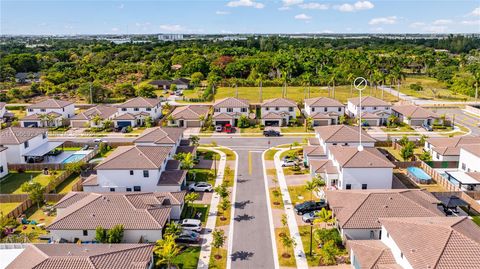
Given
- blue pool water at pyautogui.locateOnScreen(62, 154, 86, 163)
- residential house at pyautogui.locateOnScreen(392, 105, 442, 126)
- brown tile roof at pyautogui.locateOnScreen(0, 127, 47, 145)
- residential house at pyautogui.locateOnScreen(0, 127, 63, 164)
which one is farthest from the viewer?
residential house at pyautogui.locateOnScreen(392, 105, 442, 126)

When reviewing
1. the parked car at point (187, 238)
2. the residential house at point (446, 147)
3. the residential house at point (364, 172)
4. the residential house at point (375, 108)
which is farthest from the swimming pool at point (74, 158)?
the residential house at point (375, 108)

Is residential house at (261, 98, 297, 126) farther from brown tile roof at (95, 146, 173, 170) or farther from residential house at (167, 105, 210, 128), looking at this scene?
brown tile roof at (95, 146, 173, 170)

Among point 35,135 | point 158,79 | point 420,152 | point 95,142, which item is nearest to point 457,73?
point 420,152

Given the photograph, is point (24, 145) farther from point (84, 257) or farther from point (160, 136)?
point (84, 257)

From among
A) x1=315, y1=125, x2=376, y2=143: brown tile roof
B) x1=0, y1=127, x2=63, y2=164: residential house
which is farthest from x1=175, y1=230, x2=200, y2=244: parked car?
x1=0, y1=127, x2=63, y2=164: residential house

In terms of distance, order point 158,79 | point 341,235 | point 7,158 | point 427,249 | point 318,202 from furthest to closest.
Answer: point 158,79, point 7,158, point 318,202, point 341,235, point 427,249

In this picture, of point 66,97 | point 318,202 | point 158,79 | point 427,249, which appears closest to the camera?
point 427,249

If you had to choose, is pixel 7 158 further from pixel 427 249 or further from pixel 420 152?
pixel 420 152
